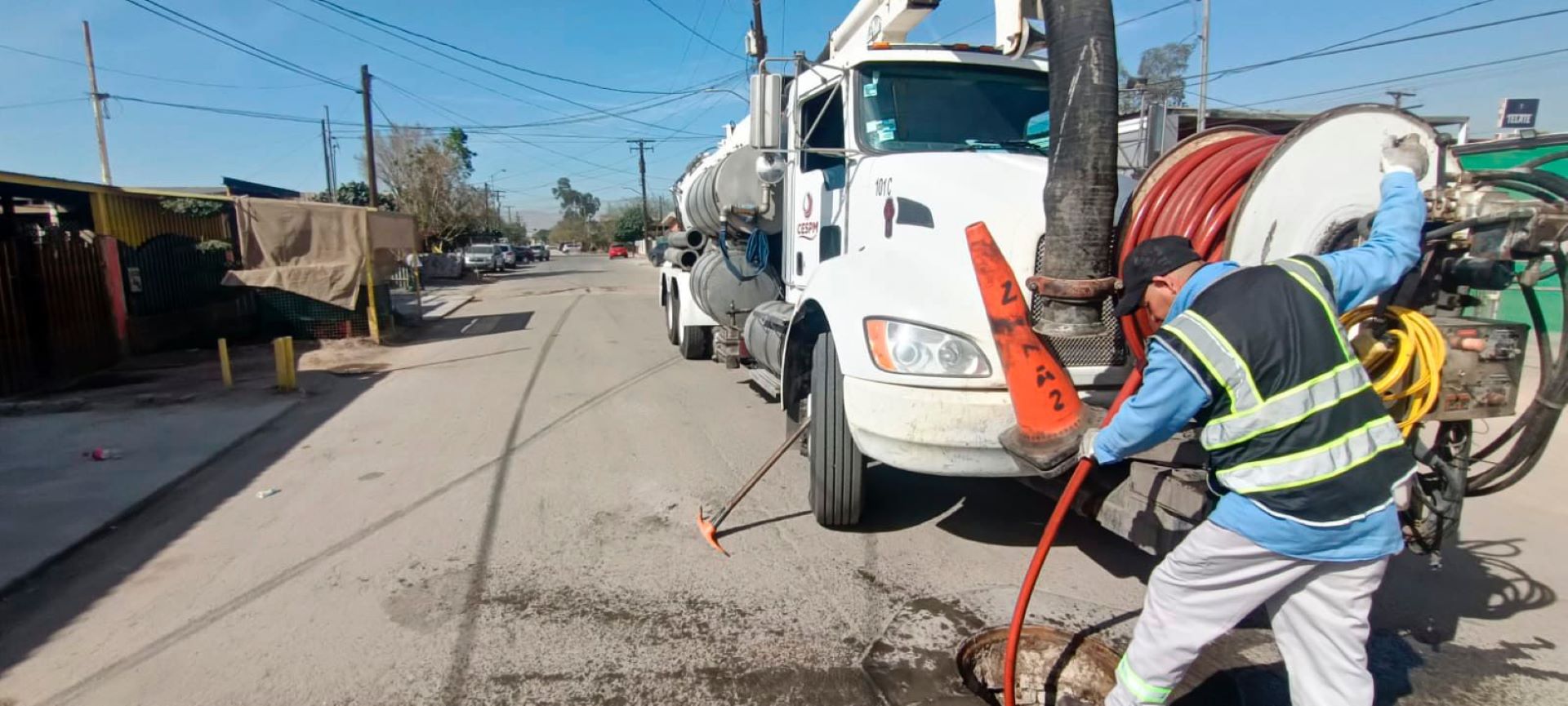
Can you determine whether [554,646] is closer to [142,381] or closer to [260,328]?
[142,381]

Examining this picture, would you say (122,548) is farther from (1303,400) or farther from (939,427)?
(1303,400)

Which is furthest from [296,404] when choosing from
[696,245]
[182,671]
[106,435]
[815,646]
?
[815,646]

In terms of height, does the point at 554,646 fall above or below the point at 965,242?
below

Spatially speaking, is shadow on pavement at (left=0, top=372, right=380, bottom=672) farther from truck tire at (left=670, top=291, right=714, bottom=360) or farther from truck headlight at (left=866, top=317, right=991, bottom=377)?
truck tire at (left=670, top=291, right=714, bottom=360)

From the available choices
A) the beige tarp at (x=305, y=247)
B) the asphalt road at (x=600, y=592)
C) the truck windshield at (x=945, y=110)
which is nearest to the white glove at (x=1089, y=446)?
the asphalt road at (x=600, y=592)

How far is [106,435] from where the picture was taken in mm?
7047

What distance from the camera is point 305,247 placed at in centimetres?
1263

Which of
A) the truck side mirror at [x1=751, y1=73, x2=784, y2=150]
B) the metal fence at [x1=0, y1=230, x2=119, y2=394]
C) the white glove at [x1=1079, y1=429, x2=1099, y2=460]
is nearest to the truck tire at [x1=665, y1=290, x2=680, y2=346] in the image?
the truck side mirror at [x1=751, y1=73, x2=784, y2=150]

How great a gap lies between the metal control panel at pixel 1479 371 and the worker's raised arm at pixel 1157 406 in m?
1.03

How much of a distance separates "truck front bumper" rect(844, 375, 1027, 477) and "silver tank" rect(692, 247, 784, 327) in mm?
4296

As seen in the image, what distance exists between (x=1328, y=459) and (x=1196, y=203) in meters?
1.37

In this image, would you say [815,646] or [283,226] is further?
[283,226]

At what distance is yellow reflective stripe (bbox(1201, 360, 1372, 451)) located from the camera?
215 centimetres

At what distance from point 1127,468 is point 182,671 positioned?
3.87m
